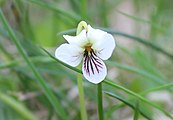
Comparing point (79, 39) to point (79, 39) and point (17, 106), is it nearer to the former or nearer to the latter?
point (79, 39)

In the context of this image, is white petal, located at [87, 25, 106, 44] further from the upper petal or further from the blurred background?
the blurred background

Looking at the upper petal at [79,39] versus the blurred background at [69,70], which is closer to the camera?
the upper petal at [79,39]

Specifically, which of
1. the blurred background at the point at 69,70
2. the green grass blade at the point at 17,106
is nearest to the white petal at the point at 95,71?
the blurred background at the point at 69,70

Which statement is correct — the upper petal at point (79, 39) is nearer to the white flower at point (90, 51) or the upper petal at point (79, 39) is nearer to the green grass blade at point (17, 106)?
the white flower at point (90, 51)

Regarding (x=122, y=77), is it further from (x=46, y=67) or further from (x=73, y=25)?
(x=46, y=67)

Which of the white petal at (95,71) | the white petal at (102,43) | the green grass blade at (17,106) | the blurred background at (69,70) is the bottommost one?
the white petal at (95,71)

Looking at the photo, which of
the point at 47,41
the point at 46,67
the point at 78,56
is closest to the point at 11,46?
the point at 47,41

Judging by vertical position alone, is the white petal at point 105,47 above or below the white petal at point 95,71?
above
